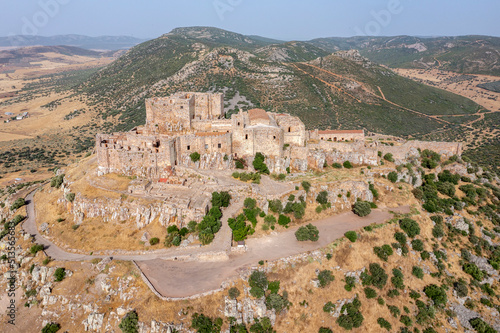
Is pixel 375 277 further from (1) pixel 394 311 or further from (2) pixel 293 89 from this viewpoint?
(2) pixel 293 89

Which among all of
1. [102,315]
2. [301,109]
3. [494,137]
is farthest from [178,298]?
[494,137]

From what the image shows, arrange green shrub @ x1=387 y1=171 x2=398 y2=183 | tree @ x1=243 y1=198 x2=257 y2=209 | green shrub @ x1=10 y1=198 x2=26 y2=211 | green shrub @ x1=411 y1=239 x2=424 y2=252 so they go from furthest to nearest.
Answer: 1. green shrub @ x1=387 y1=171 x2=398 y2=183
2. green shrub @ x1=10 y1=198 x2=26 y2=211
3. green shrub @ x1=411 y1=239 x2=424 y2=252
4. tree @ x1=243 y1=198 x2=257 y2=209

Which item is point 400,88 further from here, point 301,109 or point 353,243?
point 353,243

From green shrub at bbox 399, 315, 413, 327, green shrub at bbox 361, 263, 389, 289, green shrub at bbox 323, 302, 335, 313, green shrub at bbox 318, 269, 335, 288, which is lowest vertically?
green shrub at bbox 399, 315, 413, 327

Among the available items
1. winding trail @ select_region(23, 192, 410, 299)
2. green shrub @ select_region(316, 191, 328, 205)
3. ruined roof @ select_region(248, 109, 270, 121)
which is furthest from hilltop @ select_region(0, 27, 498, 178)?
winding trail @ select_region(23, 192, 410, 299)

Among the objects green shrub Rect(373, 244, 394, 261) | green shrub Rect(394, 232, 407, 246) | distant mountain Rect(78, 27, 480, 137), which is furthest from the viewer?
distant mountain Rect(78, 27, 480, 137)

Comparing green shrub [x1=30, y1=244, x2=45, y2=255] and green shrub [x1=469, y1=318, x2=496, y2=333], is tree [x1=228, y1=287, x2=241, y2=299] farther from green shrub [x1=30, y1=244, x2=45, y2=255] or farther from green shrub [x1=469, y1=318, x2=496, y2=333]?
green shrub [x1=469, y1=318, x2=496, y2=333]

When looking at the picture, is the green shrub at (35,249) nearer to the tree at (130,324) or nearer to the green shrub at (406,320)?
the tree at (130,324)

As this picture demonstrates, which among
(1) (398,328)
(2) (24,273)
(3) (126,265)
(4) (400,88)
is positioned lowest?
(1) (398,328)
